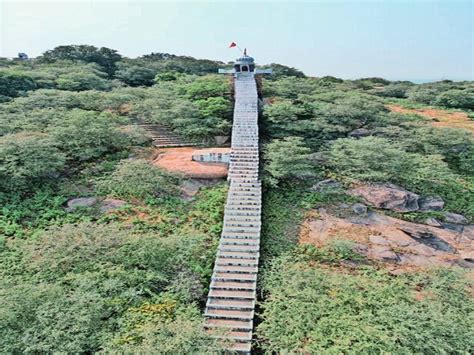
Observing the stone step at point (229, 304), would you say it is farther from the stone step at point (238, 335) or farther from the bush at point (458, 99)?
the bush at point (458, 99)

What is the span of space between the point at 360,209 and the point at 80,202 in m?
10.3

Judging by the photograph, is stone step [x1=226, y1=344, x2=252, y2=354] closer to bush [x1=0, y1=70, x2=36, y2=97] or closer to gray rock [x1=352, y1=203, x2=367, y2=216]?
gray rock [x1=352, y1=203, x2=367, y2=216]

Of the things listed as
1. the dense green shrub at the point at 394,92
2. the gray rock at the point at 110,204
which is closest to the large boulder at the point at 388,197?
the gray rock at the point at 110,204

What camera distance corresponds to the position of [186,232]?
12.2 meters

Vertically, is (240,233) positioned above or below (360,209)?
below

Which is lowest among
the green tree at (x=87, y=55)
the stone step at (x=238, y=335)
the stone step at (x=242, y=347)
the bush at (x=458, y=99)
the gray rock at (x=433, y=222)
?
the stone step at (x=242, y=347)

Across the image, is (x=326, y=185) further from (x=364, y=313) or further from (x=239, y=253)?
(x=364, y=313)

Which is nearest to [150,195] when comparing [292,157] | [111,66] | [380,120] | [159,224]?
[159,224]

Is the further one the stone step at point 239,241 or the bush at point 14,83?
the bush at point 14,83

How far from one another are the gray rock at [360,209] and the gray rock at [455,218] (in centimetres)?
312

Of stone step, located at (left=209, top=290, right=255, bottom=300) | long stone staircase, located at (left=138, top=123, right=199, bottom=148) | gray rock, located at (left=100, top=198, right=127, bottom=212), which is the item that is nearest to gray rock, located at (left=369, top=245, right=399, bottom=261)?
stone step, located at (left=209, top=290, right=255, bottom=300)

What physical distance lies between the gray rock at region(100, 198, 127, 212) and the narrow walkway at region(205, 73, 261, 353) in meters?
3.91

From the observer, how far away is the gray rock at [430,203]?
14547mm

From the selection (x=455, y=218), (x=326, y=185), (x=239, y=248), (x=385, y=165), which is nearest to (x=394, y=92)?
(x=385, y=165)
